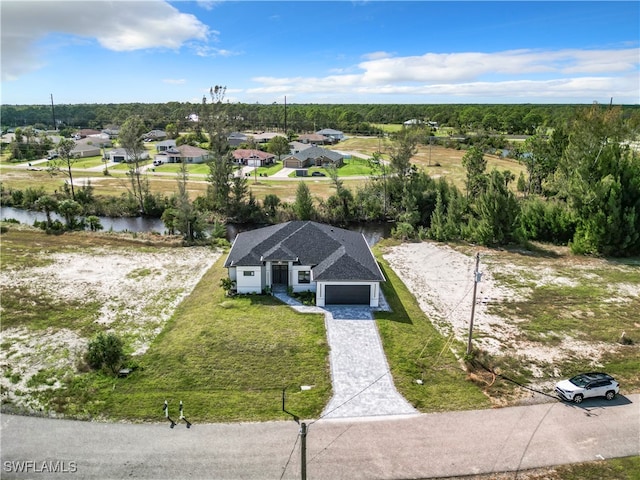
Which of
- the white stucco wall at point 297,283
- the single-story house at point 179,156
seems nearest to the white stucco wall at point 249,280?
the white stucco wall at point 297,283

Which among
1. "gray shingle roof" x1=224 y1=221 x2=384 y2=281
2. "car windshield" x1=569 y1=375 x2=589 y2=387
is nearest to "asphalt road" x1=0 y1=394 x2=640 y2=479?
"car windshield" x1=569 y1=375 x2=589 y2=387

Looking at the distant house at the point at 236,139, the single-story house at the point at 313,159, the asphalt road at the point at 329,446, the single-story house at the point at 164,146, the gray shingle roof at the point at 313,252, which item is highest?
the distant house at the point at 236,139

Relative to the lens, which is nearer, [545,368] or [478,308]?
[545,368]

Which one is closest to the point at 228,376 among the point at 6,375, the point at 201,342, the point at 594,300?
the point at 201,342

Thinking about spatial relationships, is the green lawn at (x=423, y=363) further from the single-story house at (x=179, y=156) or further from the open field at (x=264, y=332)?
the single-story house at (x=179, y=156)

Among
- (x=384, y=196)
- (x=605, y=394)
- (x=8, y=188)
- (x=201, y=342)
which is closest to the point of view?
(x=605, y=394)

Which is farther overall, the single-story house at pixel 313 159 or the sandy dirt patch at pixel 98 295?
the single-story house at pixel 313 159

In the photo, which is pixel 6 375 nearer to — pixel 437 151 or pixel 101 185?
pixel 101 185
